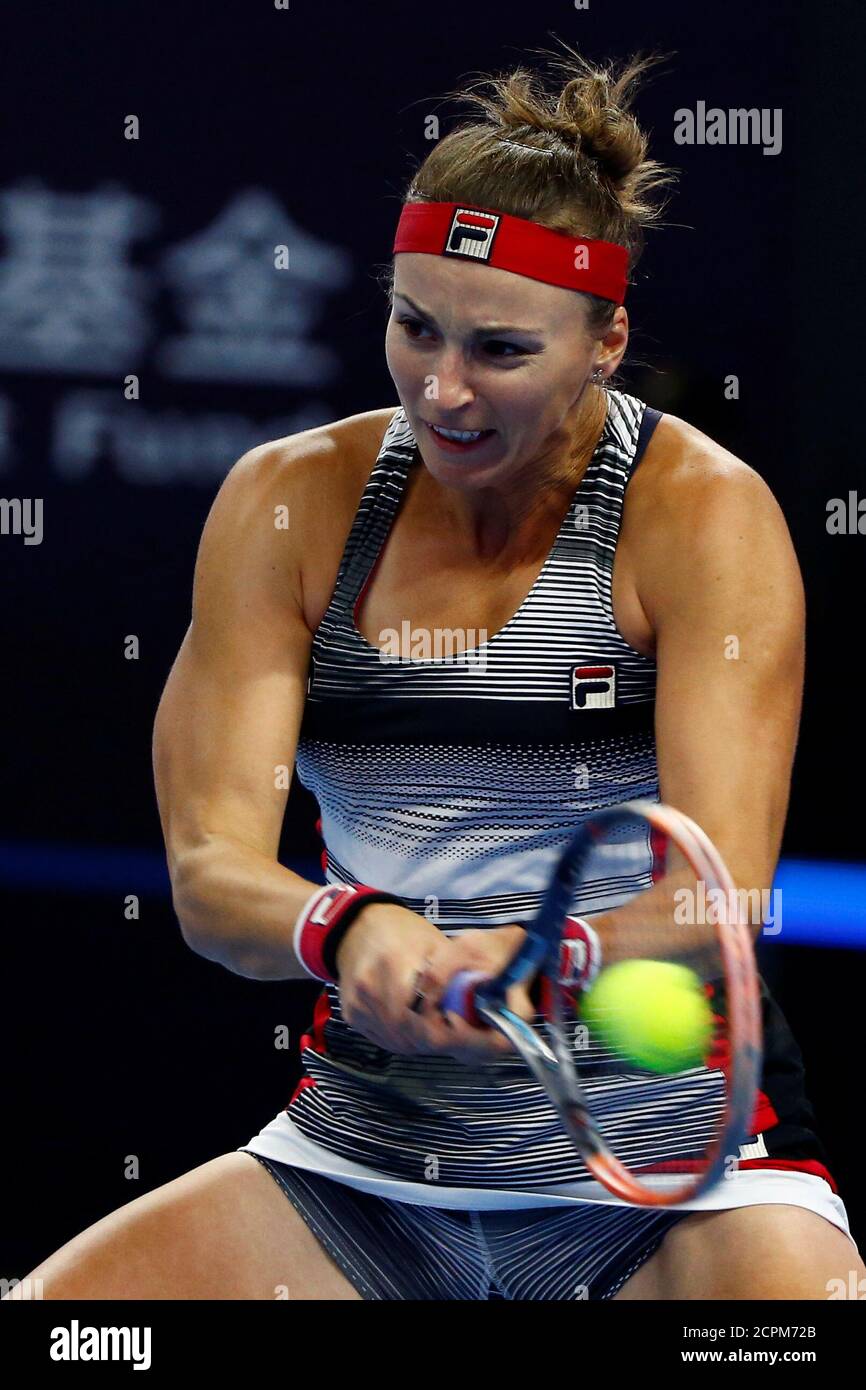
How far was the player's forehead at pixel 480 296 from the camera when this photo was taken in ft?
4.44

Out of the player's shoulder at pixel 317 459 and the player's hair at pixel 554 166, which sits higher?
the player's hair at pixel 554 166

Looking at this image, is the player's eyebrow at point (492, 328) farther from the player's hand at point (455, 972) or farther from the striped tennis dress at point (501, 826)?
the player's hand at point (455, 972)

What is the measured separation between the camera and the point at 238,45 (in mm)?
2439

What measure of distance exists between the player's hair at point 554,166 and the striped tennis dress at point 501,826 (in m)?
0.17

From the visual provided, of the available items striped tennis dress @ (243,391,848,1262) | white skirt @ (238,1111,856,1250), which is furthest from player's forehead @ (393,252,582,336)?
white skirt @ (238,1111,856,1250)

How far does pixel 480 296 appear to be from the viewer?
1353 millimetres

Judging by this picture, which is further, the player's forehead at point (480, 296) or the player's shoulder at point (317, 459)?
the player's shoulder at point (317, 459)

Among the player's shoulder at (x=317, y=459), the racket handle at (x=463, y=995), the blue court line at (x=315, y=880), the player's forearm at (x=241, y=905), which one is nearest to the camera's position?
the racket handle at (x=463, y=995)

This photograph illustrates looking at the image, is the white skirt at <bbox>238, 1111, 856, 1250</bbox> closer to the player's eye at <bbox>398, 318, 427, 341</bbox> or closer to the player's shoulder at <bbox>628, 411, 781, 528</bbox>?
the player's shoulder at <bbox>628, 411, 781, 528</bbox>

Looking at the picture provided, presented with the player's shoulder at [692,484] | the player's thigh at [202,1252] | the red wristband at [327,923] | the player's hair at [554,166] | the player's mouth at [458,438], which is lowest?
the player's thigh at [202,1252]

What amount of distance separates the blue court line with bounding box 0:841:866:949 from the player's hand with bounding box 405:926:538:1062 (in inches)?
49.6

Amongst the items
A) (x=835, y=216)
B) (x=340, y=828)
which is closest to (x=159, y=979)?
(x=340, y=828)

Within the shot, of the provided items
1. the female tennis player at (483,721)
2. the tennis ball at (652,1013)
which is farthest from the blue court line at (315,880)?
the tennis ball at (652,1013)

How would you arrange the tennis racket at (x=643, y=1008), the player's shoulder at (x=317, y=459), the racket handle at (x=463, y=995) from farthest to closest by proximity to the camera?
the player's shoulder at (x=317, y=459), the racket handle at (x=463, y=995), the tennis racket at (x=643, y=1008)
